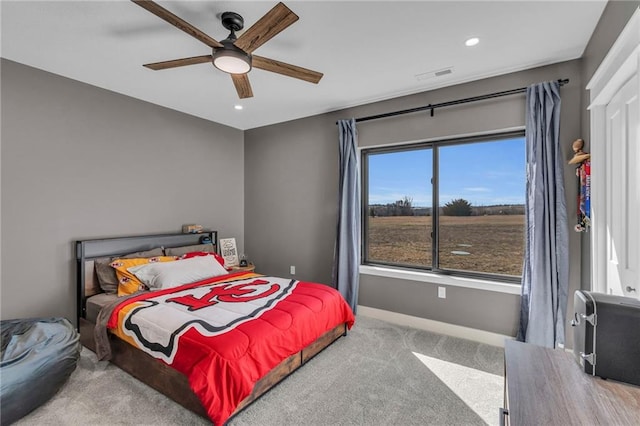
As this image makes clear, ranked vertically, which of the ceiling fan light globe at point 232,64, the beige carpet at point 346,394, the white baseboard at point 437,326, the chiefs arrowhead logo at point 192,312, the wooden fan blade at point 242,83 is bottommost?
the beige carpet at point 346,394

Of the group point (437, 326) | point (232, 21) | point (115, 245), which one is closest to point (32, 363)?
point (115, 245)

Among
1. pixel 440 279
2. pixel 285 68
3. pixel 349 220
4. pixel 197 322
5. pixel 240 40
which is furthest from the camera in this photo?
pixel 349 220

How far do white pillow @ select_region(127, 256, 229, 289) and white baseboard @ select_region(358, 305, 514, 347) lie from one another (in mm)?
1912

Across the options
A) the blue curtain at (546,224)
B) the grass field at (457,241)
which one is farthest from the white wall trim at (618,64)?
the grass field at (457,241)

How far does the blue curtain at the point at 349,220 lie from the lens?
11.7 ft

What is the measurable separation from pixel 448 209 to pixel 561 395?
2454 millimetres

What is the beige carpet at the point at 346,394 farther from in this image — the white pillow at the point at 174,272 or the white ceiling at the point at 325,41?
the white ceiling at the point at 325,41

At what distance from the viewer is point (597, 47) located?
81.8 inches

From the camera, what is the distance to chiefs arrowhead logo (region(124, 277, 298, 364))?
2.02m

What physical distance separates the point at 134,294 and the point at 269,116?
272 cm

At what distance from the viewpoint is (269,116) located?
13.5 feet

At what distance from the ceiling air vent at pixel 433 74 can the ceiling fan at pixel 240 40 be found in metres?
1.22

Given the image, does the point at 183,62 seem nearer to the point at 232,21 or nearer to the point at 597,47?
the point at 232,21

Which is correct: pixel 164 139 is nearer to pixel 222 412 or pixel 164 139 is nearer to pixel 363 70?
pixel 363 70
